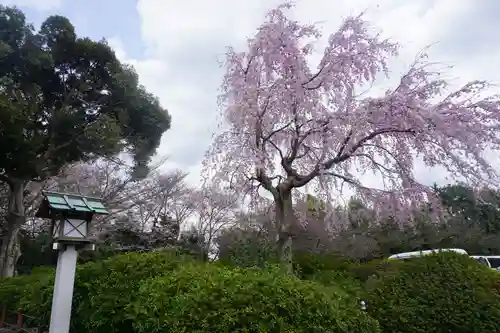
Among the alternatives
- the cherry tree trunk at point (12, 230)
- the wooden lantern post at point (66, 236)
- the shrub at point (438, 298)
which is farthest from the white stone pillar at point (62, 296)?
the cherry tree trunk at point (12, 230)

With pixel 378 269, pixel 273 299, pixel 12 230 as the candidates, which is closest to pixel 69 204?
pixel 273 299

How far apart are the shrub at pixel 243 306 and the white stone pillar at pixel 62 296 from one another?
1312mm

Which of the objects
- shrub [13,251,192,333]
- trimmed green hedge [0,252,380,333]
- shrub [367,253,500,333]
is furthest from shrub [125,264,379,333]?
shrub [13,251,192,333]

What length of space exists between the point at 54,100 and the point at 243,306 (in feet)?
39.2

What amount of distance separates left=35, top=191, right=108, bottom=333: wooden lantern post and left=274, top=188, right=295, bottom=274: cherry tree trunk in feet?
8.69

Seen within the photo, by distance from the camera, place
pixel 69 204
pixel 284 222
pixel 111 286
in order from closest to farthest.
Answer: pixel 111 286
pixel 69 204
pixel 284 222

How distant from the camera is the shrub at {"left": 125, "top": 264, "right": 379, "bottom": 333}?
2.82 metres

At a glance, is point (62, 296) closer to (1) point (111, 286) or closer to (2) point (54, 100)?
(1) point (111, 286)

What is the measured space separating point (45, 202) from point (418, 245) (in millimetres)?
19764

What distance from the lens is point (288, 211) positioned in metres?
6.20

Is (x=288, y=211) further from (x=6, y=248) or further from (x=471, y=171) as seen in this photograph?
(x=6, y=248)

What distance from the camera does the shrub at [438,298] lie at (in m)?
3.67

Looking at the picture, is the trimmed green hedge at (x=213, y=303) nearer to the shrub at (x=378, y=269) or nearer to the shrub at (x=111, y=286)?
the shrub at (x=111, y=286)

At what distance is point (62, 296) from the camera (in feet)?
14.1
